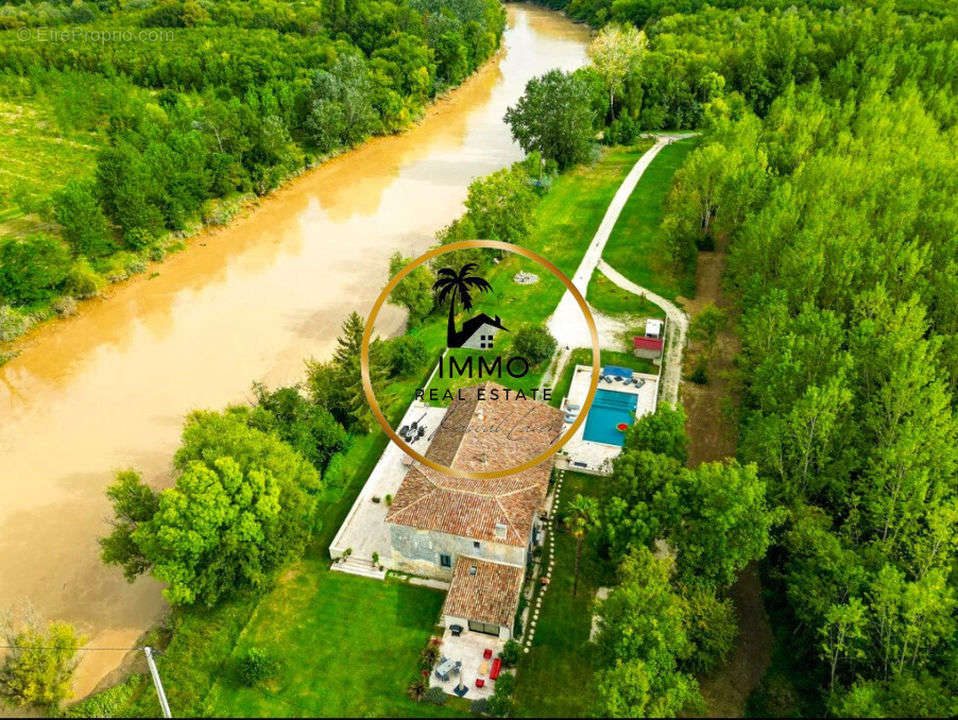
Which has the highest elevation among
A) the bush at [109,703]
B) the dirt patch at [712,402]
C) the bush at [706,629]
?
the bush at [706,629]

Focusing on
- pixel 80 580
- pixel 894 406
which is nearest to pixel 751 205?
pixel 894 406

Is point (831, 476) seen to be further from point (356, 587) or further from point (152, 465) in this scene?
point (152, 465)

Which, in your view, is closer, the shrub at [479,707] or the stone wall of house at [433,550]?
the shrub at [479,707]

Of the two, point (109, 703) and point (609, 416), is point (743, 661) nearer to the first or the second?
point (609, 416)

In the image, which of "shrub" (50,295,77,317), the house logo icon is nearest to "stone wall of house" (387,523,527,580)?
the house logo icon

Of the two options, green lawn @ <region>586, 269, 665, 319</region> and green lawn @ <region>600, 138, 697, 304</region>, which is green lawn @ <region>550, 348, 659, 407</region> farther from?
green lawn @ <region>600, 138, 697, 304</region>

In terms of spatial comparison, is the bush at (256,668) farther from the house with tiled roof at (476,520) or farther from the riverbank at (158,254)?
the riverbank at (158,254)

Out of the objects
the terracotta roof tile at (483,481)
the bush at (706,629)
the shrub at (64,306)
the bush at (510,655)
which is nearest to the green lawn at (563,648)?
the bush at (510,655)
